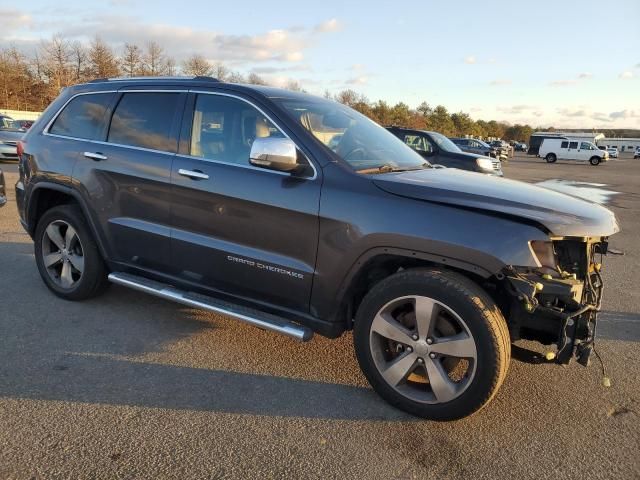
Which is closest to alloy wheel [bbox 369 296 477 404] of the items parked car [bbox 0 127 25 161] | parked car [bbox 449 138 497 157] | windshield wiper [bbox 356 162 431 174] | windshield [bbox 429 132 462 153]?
windshield wiper [bbox 356 162 431 174]

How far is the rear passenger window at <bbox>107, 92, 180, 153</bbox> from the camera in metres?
3.79

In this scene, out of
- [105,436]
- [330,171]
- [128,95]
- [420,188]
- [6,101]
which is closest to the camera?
[105,436]

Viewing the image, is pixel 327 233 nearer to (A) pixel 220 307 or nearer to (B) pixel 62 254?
(A) pixel 220 307

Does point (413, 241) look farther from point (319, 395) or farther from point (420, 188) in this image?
point (319, 395)

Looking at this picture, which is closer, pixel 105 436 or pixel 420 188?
pixel 105 436

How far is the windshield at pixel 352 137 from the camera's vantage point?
3.34 m

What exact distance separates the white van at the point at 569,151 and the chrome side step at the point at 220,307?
48.8 metres

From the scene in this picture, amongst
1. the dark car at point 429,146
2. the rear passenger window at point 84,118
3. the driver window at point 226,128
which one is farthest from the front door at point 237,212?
the dark car at point 429,146

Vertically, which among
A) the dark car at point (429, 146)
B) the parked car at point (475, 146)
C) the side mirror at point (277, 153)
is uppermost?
the side mirror at point (277, 153)

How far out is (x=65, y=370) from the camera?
3.26 m

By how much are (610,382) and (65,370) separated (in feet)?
11.9

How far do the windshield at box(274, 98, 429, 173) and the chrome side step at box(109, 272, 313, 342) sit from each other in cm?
109

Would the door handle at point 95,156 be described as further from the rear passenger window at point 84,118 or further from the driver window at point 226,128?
the driver window at point 226,128

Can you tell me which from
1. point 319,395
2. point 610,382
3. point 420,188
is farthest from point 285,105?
point 610,382
